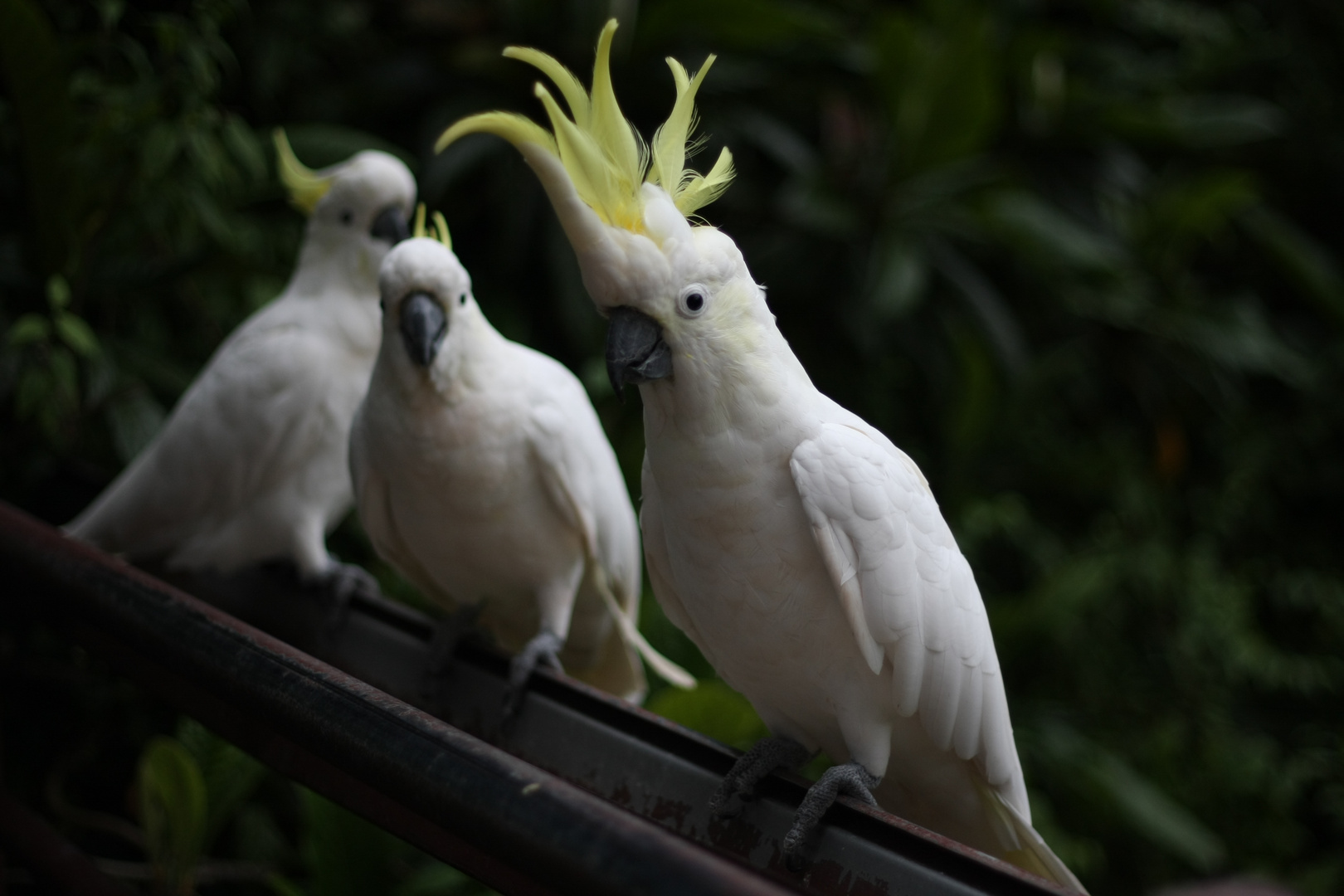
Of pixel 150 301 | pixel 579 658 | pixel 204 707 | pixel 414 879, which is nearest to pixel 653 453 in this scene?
pixel 204 707

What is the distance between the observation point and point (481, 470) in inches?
56.7

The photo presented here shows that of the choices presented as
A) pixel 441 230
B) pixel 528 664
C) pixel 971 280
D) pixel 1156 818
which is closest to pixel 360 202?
pixel 441 230

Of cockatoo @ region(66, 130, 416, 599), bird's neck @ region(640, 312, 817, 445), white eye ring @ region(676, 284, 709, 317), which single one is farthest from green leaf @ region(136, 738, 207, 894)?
white eye ring @ region(676, 284, 709, 317)

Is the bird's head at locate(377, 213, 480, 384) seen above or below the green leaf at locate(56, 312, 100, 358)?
above

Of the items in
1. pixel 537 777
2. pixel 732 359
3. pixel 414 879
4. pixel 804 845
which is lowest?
pixel 414 879

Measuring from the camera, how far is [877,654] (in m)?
1.06

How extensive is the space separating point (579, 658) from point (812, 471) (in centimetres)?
97

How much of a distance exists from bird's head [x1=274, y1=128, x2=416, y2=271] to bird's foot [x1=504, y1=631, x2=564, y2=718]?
0.75 metres

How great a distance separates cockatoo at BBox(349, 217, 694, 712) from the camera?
4.51 ft

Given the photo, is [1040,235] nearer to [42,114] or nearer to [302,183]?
[302,183]

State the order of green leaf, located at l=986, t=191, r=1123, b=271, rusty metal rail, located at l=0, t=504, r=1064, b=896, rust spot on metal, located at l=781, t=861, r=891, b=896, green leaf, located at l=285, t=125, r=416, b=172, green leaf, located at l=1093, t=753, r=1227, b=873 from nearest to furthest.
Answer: rusty metal rail, located at l=0, t=504, r=1064, b=896, rust spot on metal, located at l=781, t=861, r=891, b=896, green leaf, located at l=285, t=125, r=416, b=172, green leaf, located at l=1093, t=753, r=1227, b=873, green leaf, located at l=986, t=191, r=1123, b=271

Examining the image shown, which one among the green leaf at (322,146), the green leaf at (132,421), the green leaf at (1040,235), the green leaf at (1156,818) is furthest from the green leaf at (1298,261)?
the green leaf at (132,421)

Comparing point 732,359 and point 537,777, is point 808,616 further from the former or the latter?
point 537,777

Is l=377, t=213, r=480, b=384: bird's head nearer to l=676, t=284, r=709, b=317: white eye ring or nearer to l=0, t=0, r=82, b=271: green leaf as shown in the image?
l=676, t=284, r=709, b=317: white eye ring
